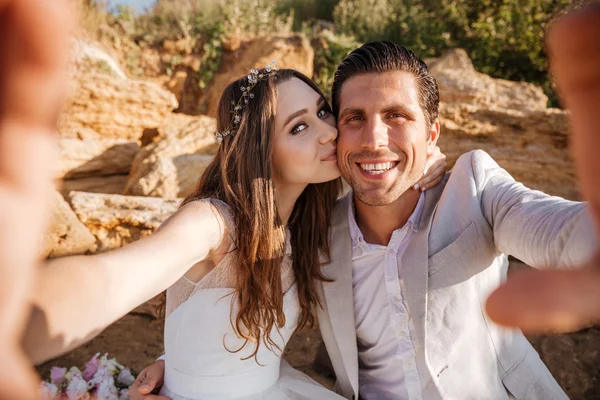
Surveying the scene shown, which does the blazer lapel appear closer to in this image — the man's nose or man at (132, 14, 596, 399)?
man at (132, 14, 596, 399)

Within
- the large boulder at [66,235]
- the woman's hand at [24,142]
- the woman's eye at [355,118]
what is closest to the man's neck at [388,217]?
the woman's eye at [355,118]

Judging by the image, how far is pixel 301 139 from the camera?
252 cm

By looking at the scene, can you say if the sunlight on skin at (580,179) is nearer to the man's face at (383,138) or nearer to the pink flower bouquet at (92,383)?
the man's face at (383,138)

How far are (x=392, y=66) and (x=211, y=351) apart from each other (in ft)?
5.86

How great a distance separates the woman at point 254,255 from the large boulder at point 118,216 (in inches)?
63.9

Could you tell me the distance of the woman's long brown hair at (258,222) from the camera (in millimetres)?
2379

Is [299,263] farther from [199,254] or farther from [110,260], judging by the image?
[110,260]

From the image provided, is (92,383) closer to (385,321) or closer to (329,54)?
(385,321)

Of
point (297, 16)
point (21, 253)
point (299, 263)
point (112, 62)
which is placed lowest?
point (299, 263)

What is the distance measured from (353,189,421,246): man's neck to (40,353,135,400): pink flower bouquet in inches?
67.3

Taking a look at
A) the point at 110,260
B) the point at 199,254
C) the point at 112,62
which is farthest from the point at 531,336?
the point at 112,62

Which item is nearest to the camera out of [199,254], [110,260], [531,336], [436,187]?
[110,260]

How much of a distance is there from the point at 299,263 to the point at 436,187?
89 centimetres

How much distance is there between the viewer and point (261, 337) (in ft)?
8.31
